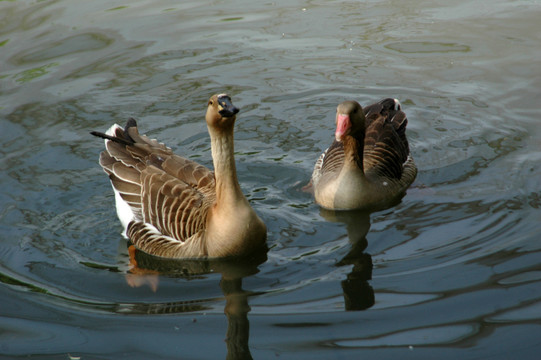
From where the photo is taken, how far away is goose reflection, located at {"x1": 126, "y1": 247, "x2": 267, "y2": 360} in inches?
224

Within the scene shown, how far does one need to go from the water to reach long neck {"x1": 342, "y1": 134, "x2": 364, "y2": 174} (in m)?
0.68

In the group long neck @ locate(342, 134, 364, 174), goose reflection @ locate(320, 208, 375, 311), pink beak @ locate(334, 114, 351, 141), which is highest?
pink beak @ locate(334, 114, 351, 141)

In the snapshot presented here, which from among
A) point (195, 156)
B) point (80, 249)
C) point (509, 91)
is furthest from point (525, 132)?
point (80, 249)

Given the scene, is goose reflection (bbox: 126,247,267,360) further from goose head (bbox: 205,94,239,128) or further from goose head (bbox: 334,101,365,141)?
goose head (bbox: 334,101,365,141)

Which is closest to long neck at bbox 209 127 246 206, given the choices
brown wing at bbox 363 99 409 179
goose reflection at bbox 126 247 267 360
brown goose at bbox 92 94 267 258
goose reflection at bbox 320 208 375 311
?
brown goose at bbox 92 94 267 258

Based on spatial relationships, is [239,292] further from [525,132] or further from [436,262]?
[525,132]

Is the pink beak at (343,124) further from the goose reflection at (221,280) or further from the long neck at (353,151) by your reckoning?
the goose reflection at (221,280)

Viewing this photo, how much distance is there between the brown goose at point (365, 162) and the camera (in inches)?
323

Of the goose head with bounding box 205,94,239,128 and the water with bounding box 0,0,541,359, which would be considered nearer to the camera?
the water with bounding box 0,0,541,359

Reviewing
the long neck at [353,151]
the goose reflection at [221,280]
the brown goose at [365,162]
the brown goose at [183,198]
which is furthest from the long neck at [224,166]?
the long neck at [353,151]

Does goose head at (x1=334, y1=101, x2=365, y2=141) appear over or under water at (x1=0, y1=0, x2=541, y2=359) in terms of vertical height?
over

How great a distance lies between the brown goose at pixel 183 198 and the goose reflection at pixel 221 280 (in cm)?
10

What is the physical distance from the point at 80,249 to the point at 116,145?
137cm

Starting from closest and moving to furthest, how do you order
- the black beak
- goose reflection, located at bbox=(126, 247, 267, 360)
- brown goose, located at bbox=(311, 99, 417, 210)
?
goose reflection, located at bbox=(126, 247, 267, 360) < the black beak < brown goose, located at bbox=(311, 99, 417, 210)
